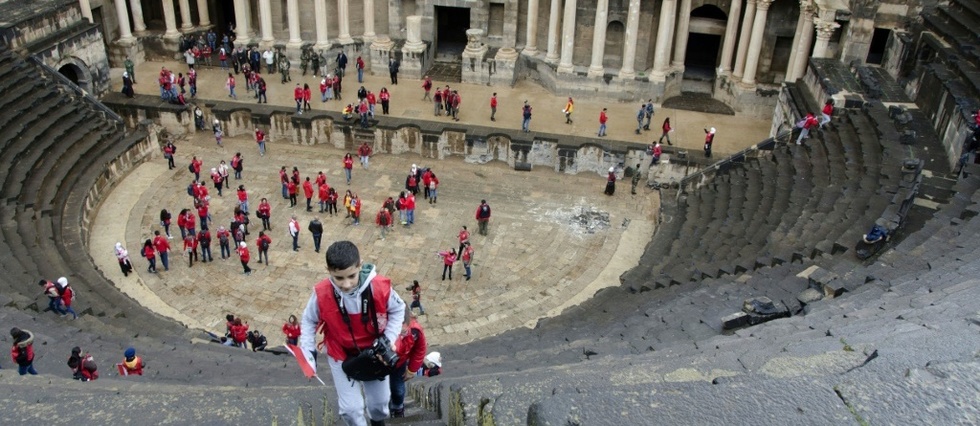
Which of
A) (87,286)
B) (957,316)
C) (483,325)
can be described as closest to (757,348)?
(957,316)

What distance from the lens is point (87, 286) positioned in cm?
1592

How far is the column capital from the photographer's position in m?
24.2

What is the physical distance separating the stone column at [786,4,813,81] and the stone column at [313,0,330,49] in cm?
1754

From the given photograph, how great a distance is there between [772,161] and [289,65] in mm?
18840

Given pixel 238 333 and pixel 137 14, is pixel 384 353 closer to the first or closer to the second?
pixel 238 333

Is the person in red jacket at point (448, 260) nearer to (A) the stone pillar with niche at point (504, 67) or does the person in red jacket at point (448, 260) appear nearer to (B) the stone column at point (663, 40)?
(A) the stone pillar with niche at point (504, 67)

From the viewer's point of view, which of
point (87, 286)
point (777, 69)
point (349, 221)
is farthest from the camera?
point (777, 69)

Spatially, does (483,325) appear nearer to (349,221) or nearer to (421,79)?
(349,221)

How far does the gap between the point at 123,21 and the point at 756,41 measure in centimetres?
2384

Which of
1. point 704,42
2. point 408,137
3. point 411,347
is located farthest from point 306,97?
point 411,347

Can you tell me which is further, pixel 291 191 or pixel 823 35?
pixel 823 35

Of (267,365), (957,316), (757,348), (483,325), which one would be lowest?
(483,325)

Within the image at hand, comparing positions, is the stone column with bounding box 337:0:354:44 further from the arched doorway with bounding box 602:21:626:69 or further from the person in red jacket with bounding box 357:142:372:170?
the arched doorway with bounding box 602:21:626:69

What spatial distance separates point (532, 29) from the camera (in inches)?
1184
